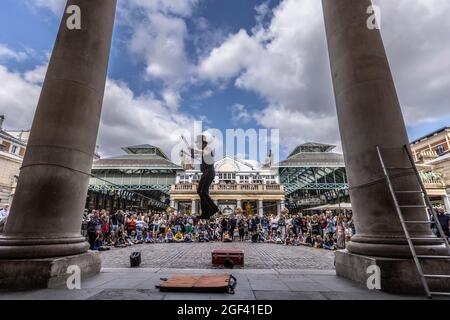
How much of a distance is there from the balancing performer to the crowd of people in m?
9.24

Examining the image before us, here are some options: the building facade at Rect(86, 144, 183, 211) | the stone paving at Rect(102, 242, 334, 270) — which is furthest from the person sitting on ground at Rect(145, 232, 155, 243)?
the building facade at Rect(86, 144, 183, 211)

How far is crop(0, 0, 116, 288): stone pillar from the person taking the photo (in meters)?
4.36

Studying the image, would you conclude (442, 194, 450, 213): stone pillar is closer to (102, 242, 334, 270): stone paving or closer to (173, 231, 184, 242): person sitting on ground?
(102, 242, 334, 270): stone paving

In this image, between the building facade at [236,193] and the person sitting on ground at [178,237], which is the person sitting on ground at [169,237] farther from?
the building facade at [236,193]

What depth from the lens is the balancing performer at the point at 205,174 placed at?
24.7 feet

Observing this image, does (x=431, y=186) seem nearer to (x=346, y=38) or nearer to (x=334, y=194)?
(x=334, y=194)

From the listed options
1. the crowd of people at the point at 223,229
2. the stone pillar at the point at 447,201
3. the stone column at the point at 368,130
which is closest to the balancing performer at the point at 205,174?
the stone column at the point at 368,130

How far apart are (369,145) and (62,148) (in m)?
5.92

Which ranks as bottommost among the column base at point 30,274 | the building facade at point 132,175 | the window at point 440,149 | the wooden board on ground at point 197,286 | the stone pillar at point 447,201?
the wooden board on ground at point 197,286

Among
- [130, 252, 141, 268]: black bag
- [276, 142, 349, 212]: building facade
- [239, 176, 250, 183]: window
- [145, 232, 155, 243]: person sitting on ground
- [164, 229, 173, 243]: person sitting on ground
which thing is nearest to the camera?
[130, 252, 141, 268]: black bag

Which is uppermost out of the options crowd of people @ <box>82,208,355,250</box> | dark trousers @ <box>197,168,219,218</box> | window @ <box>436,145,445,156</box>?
window @ <box>436,145,445,156</box>

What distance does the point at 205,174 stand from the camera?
762 cm

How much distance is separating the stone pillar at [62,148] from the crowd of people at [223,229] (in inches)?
414
